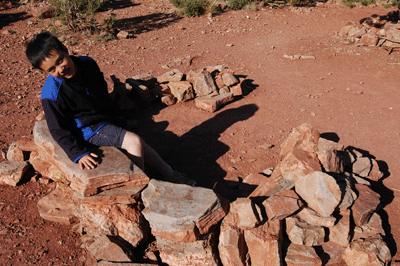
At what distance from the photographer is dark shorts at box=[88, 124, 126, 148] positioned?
3.11 metres

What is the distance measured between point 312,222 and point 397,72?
5969 millimetres

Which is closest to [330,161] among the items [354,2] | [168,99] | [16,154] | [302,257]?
[302,257]

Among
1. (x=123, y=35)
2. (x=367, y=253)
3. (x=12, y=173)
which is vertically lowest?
(x=367, y=253)

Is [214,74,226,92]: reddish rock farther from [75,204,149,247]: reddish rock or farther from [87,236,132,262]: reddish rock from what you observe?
[87,236,132,262]: reddish rock

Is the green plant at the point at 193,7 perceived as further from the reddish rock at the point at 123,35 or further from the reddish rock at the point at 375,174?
the reddish rock at the point at 375,174

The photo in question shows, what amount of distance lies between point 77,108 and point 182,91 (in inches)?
101

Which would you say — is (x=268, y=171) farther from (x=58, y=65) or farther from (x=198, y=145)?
(x=58, y=65)

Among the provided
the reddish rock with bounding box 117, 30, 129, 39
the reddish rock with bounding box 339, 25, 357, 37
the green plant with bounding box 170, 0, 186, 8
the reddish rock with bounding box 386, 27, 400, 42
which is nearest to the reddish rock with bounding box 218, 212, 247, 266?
the reddish rock with bounding box 117, 30, 129, 39

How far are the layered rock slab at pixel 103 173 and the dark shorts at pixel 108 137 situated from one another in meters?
0.11

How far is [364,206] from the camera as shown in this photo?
2934mm

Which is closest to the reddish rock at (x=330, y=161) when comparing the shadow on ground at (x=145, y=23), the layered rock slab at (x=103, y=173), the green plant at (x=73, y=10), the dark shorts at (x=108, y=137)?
the layered rock slab at (x=103, y=173)

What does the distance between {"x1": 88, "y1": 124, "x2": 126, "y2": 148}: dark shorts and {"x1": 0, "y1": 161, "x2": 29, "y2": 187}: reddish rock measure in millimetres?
1168

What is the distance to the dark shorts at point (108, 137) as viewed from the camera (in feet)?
10.2

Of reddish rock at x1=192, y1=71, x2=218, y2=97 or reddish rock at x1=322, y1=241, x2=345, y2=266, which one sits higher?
reddish rock at x1=192, y1=71, x2=218, y2=97
